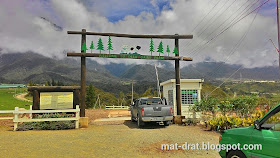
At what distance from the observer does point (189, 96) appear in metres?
16.9

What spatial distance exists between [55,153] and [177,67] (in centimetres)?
938

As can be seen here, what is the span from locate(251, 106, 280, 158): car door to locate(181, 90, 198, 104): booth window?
42.5 feet

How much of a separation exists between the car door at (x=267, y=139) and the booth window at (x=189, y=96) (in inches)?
509

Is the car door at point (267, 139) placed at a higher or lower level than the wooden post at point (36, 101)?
lower

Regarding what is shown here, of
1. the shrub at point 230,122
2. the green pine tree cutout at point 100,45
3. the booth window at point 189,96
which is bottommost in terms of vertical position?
the shrub at point 230,122

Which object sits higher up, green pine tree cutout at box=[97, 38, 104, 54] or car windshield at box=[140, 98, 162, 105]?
green pine tree cutout at box=[97, 38, 104, 54]

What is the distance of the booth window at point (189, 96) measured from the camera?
16.8m

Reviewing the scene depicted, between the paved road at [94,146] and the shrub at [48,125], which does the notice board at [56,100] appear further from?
the paved road at [94,146]

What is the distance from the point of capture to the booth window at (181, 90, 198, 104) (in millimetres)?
16781

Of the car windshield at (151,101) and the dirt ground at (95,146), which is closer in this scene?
the dirt ground at (95,146)

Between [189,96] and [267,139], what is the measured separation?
13.4 metres

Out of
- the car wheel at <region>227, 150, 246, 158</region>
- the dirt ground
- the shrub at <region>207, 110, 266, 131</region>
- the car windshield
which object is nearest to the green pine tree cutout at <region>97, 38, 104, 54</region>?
the car windshield

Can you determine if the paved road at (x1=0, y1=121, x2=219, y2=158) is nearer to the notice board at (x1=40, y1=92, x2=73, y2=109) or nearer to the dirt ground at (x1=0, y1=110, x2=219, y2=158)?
the dirt ground at (x1=0, y1=110, x2=219, y2=158)

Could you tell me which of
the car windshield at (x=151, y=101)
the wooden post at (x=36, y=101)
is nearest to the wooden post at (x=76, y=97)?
the wooden post at (x=36, y=101)
